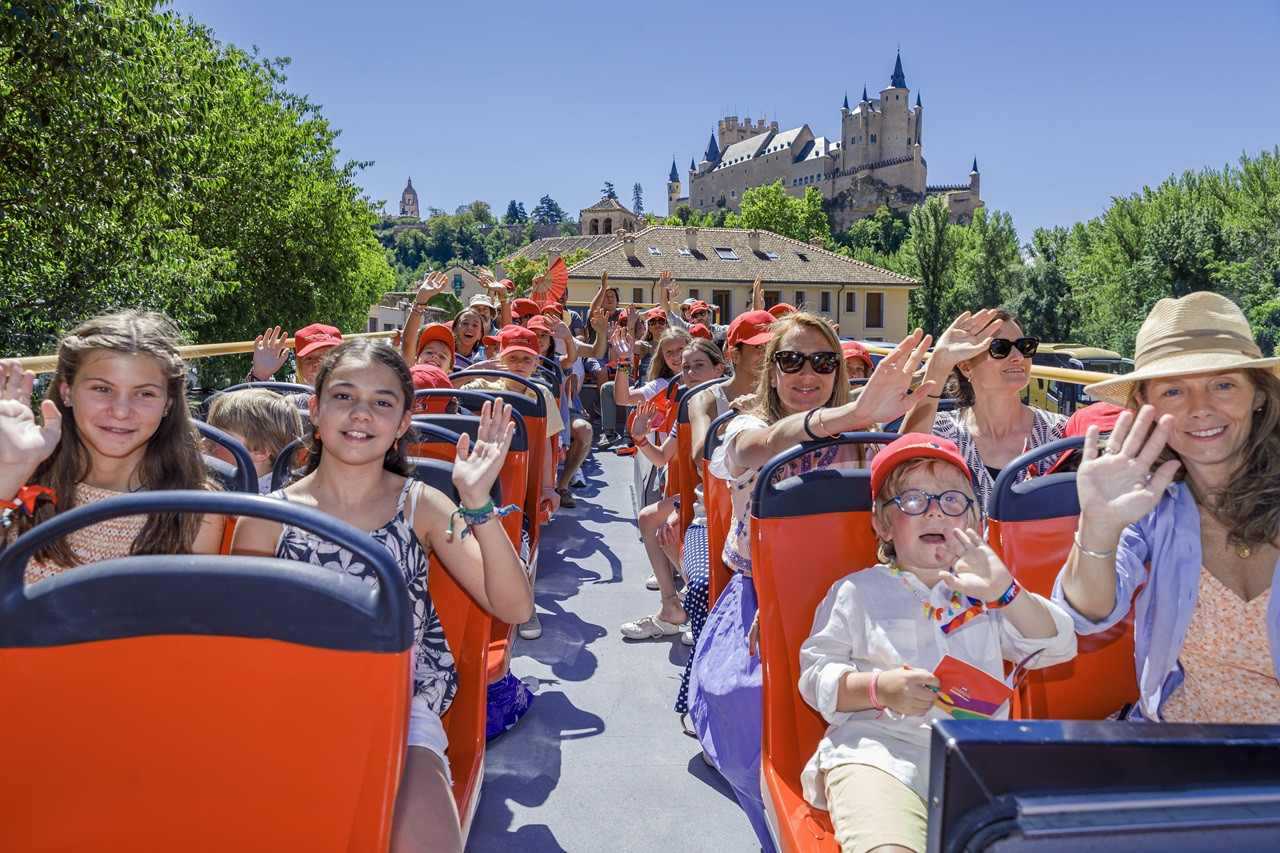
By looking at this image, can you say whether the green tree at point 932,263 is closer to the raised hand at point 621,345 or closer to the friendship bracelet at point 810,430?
the raised hand at point 621,345

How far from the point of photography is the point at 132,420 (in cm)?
213

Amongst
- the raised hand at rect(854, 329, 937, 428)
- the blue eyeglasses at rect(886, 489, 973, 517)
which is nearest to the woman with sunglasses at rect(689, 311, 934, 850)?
the raised hand at rect(854, 329, 937, 428)

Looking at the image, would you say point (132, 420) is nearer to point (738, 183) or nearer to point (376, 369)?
point (376, 369)

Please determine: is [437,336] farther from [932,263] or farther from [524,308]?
[932,263]

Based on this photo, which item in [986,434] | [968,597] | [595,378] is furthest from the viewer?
[595,378]

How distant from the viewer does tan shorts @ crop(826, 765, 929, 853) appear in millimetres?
1711

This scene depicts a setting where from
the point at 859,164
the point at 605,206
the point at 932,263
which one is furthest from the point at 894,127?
the point at 932,263

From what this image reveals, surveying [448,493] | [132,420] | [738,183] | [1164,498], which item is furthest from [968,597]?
[738,183]

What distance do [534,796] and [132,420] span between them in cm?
162

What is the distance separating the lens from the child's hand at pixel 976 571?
1.75m

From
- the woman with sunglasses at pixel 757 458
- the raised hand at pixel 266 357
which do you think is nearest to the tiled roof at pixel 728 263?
the raised hand at pixel 266 357

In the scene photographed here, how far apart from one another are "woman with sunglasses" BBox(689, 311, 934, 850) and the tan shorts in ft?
1.82

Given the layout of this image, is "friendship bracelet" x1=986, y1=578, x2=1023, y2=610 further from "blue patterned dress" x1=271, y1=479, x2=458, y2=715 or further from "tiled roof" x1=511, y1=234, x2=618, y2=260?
"tiled roof" x1=511, y1=234, x2=618, y2=260

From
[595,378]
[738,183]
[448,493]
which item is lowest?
[448,493]
